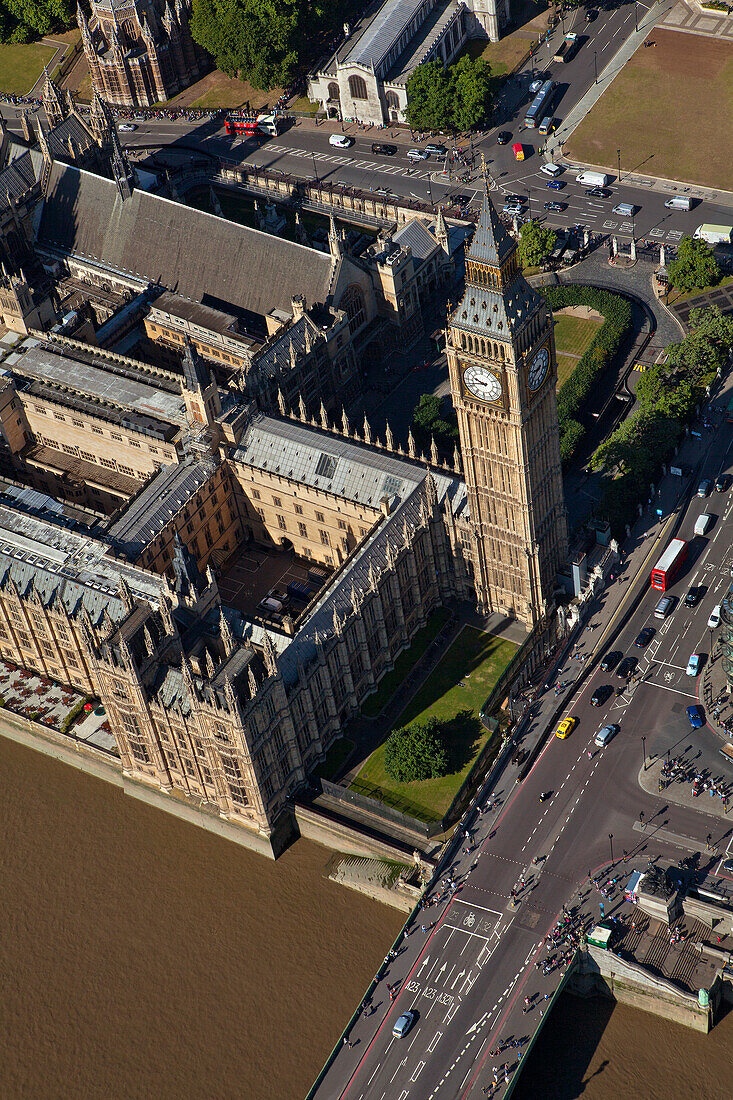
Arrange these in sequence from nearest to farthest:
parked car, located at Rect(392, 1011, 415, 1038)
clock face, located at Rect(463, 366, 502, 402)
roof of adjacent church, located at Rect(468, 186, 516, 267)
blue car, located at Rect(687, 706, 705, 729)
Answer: parked car, located at Rect(392, 1011, 415, 1038) → roof of adjacent church, located at Rect(468, 186, 516, 267) → clock face, located at Rect(463, 366, 502, 402) → blue car, located at Rect(687, 706, 705, 729)

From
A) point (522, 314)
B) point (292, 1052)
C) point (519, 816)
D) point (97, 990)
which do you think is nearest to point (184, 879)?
point (97, 990)


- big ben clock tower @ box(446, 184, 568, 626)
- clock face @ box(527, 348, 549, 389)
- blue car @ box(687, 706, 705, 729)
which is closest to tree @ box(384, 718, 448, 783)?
big ben clock tower @ box(446, 184, 568, 626)

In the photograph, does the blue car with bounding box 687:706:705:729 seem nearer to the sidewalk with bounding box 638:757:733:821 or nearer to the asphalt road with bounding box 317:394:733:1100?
the asphalt road with bounding box 317:394:733:1100

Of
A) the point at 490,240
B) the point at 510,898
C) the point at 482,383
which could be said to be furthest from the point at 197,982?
the point at 490,240

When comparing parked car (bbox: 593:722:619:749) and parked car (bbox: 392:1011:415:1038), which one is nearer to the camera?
parked car (bbox: 392:1011:415:1038)

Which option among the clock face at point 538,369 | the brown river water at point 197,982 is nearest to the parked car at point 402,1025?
the brown river water at point 197,982

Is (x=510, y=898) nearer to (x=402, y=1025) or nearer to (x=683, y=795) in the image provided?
(x=402, y=1025)

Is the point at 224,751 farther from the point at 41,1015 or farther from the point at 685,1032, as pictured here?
the point at 685,1032
